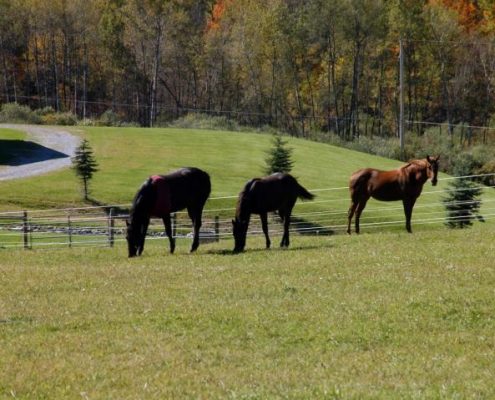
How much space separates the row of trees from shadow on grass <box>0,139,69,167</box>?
28725 millimetres

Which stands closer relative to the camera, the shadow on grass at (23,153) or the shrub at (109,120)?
the shadow on grass at (23,153)

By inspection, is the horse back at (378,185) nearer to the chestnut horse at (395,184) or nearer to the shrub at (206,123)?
the chestnut horse at (395,184)

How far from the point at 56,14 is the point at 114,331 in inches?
3232

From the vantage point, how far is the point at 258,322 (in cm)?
1125

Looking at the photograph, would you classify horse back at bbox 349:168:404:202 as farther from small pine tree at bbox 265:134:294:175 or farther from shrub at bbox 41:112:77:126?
shrub at bbox 41:112:77:126

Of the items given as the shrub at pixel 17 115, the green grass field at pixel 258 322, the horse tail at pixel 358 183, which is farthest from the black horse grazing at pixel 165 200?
the shrub at pixel 17 115

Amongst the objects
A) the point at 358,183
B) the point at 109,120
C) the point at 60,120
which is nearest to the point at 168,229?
the point at 358,183

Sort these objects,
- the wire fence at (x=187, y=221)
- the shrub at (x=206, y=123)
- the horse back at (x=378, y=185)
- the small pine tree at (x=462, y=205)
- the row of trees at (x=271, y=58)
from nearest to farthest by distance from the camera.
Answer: the horse back at (x=378, y=185) → the wire fence at (x=187, y=221) → the small pine tree at (x=462, y=205) → the shrub at (x=206, y=123) → the row of trees at (x=271, y=58)

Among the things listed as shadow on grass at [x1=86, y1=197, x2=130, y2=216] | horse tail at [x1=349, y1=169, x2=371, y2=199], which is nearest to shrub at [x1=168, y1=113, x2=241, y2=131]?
shadow on grass at [x1=86, y1=197, x2=130, y2=216]

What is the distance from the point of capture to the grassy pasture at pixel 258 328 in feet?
28.0

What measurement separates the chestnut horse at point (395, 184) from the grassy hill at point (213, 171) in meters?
9.91

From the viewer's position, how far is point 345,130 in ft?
287

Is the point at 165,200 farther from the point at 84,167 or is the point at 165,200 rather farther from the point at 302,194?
the point at 84,167

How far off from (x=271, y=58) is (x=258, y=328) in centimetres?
7782
